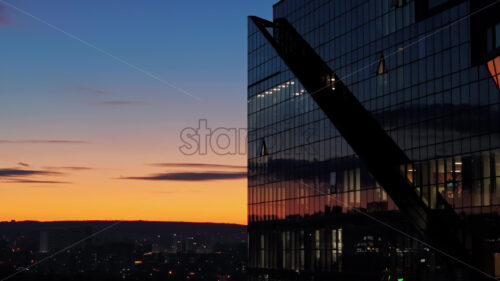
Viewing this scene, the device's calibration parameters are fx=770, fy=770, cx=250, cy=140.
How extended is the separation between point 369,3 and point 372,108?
35.5ft

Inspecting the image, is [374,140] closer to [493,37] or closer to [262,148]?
[493,37]

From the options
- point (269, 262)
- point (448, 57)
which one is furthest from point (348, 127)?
point (269, 262)

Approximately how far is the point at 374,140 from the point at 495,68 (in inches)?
803

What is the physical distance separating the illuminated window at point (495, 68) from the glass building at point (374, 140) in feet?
0.52

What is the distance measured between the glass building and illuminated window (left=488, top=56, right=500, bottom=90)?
16cm

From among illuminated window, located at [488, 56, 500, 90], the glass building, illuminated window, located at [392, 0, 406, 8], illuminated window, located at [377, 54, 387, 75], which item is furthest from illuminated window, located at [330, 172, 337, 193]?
illuminated window, located at [488, 56, 500, 90]

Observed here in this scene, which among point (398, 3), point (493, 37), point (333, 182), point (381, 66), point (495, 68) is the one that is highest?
point (398, 3)

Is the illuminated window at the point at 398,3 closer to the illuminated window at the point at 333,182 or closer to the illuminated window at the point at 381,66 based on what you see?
the illuminated window at the point at 381,66

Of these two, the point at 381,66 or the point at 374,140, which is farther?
the point at 374,140

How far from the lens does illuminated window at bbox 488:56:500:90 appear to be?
191ft

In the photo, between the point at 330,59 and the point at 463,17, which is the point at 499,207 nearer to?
the point at 463,17

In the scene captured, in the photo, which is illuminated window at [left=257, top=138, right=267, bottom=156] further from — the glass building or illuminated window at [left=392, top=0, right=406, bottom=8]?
illuminated window at [left=392, top=0, right=406, bottom=8]

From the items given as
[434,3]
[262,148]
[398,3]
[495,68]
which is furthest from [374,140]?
[262,148]

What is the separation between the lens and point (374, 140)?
3054 inches
